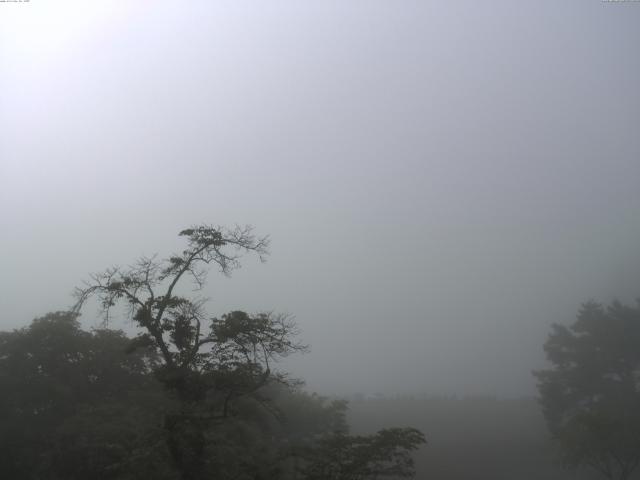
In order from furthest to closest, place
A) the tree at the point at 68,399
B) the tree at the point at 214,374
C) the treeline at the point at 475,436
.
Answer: the treeline at the point at 475,436, the tree at the point at 68,399, the tree at the point at 214,374

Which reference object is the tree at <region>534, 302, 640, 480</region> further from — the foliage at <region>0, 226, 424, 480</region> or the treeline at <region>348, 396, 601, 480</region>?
the foliage at <region>0, 226, 424, 480</region>

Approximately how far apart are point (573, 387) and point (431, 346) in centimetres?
14342

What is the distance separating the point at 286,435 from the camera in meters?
30.5

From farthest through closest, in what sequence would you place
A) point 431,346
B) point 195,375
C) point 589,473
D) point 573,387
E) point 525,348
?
point 431,346, point 525,348, point 573,387, point 589,473, point 195,375

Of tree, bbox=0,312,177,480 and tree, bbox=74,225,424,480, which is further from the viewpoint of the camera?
tree, bbox=0,312,177,480

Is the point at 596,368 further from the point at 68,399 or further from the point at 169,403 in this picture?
the point at 68,399

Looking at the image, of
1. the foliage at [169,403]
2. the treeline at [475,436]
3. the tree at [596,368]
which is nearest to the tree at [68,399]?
the foliage at [169,403]

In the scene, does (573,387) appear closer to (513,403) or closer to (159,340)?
(513,403)

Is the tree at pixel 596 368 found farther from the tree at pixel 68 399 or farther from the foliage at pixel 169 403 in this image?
the tree at pixel 68 399

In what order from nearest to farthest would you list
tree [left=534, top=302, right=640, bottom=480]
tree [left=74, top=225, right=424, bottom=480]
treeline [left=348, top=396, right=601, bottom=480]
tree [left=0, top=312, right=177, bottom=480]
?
1. tree [left=74, top=225, right=424, bottom=480]
2. tree [left=0, top=312, right=177, bottom=480]
3. treeline [left=348, top=396, right=601, bottom=480]
4. tree [left=534, top=302, right=640, bottom=480]

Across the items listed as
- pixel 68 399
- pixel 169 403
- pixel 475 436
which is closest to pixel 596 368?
pixel 475 436

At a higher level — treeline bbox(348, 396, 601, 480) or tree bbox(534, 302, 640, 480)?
tree bbox(534, 302, 640, 480)

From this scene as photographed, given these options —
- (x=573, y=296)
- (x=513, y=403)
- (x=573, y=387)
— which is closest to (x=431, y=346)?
(x=573, y=296)

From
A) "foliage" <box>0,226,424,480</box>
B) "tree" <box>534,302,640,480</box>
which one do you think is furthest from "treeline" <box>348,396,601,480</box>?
"foliage" <box>0,226,424,480</box>
